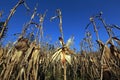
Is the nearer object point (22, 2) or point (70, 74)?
point (22, 2)

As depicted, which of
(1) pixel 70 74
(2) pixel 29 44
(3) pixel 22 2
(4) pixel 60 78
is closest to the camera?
(3) pixel 22 2

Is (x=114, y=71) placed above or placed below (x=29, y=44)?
below

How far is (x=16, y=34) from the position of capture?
4688mm

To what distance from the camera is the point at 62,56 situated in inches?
155

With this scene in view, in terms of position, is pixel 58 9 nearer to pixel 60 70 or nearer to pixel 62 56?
pixel 62 56

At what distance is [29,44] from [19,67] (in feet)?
1.94

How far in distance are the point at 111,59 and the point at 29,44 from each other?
5.15ft

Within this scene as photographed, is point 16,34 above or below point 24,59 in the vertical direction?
above

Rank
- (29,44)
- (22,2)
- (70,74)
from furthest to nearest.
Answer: (70,74) < (29,44) < (22,2)

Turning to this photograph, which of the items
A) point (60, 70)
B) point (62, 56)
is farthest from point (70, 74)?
point (62, 56)

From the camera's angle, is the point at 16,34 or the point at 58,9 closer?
the point at 58,9

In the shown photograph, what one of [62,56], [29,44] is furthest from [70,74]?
[62,56]

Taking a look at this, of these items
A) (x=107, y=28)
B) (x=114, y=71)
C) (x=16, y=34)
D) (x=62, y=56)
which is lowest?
(x=114, y=71)

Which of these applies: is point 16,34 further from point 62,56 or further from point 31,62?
point 62,56
